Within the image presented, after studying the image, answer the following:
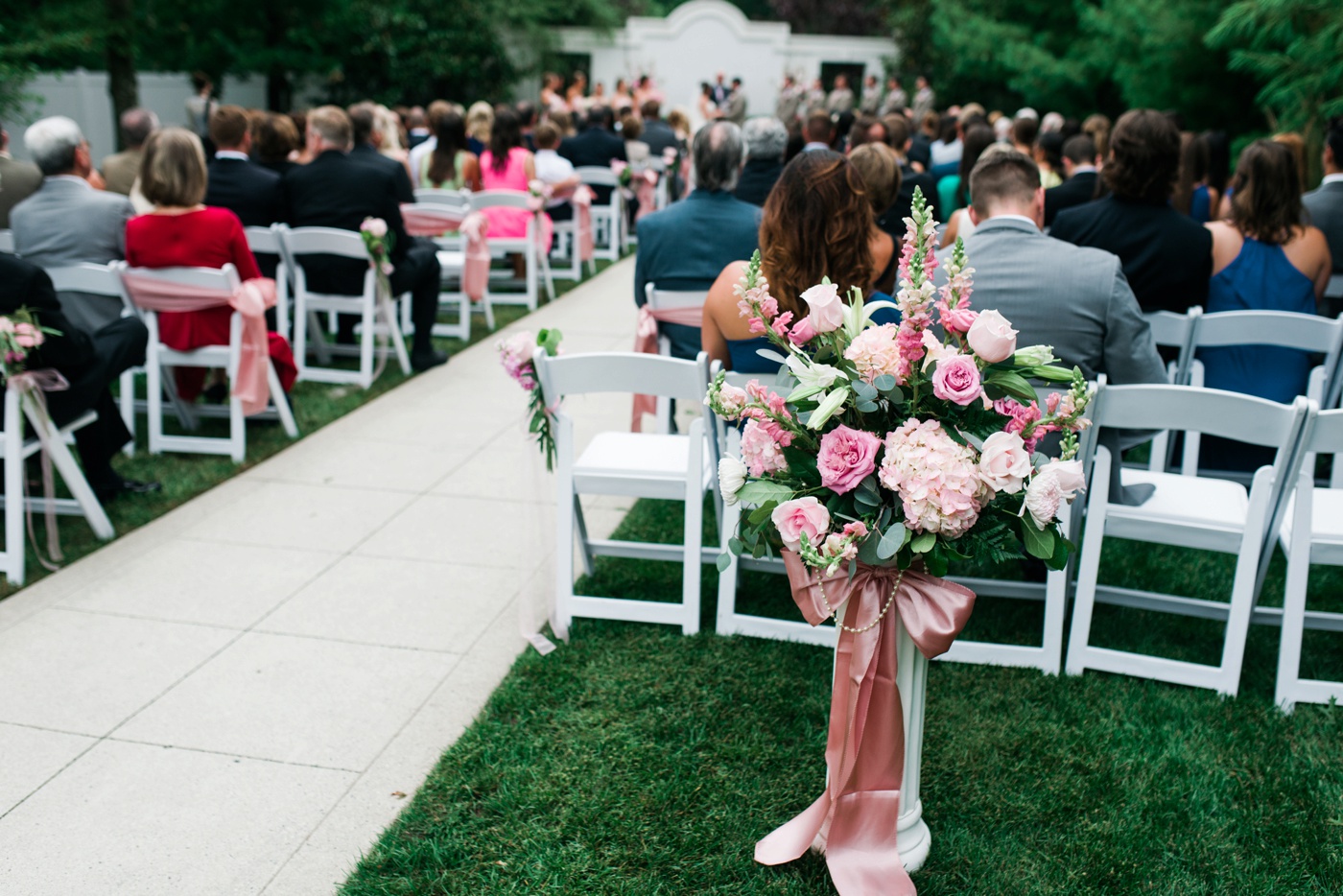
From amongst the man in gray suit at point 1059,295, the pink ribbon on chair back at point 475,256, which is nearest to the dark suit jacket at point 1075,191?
the man in gray suit at point 1059,295

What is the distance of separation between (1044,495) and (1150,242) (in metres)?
3.27

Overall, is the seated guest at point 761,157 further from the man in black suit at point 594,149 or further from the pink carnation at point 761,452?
the man in black suit at point 594,149

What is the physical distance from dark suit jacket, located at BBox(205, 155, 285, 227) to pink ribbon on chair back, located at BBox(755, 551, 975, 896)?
5.76 meters

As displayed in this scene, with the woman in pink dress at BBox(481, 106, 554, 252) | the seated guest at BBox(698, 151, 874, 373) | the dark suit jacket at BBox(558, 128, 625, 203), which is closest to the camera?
the seated guest at BBox(698, 151, 874, 373)

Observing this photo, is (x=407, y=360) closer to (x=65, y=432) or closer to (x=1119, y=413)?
(x=65, y=432)

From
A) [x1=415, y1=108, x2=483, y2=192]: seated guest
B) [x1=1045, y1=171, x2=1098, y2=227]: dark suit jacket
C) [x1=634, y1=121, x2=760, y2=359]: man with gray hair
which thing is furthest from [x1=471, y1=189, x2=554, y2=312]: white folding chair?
[x1=1045, y1=171, x2=1098, y2=227]: dark suit jacket

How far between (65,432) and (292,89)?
2122 cm

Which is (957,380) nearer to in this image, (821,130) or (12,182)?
(821,130)

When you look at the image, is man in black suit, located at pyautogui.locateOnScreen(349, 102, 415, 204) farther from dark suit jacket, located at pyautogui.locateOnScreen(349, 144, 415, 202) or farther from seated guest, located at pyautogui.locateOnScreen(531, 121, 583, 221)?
seated guest, located at pyautogui.locateOnScreen(531, 121, 583, 221)

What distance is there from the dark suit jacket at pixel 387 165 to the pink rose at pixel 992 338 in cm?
594

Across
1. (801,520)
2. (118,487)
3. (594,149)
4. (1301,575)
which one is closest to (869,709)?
(801,520)

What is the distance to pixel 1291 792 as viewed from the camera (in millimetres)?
3322

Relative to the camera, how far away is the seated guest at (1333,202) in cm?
610

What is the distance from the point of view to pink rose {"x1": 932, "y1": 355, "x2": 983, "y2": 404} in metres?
2.34
